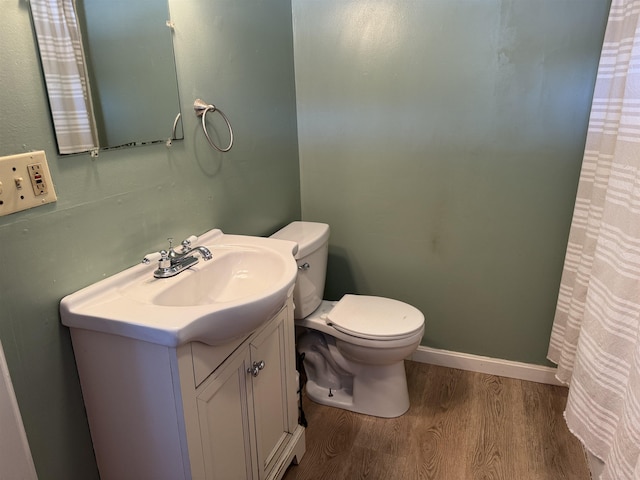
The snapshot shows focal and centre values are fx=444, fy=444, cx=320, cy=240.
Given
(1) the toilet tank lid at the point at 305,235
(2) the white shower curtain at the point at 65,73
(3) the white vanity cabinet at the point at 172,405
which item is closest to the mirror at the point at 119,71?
(2) the white shower curtain at the point at 65,73

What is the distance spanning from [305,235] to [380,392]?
763mm

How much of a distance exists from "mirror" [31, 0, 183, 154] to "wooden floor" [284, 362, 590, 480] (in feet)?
4.39

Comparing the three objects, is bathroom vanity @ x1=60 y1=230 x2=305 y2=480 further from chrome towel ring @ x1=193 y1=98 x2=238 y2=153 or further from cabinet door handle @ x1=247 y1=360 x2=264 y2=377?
chrome towel ring @ x1=193 y1=98 x2=238 y2=153

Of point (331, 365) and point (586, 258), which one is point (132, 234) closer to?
point (331, 365)

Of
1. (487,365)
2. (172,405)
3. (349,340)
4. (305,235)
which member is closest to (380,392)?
(349,340)

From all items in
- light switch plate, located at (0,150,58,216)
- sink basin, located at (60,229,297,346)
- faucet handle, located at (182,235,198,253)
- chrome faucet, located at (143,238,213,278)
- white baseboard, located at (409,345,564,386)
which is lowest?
white baseboard, located at (409,345,564,386)

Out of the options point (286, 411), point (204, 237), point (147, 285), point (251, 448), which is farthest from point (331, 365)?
point (147, 285)

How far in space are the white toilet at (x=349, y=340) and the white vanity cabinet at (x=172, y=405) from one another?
1.81ft

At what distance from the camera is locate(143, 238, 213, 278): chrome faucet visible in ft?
4.17

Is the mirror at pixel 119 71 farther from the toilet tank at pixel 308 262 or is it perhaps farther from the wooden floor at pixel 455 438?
the wooden floor at pixel 455 438

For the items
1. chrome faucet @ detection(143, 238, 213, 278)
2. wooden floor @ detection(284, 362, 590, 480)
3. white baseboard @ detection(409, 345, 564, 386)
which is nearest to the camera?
chrome faucet @ detection(143, 238, 213, 278)

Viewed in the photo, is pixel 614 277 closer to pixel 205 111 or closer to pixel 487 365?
pixel 487 365

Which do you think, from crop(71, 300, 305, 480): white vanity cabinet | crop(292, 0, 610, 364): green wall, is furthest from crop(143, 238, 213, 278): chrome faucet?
crop(292, 0, 610, 364): green wall

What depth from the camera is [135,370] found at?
106 cm
